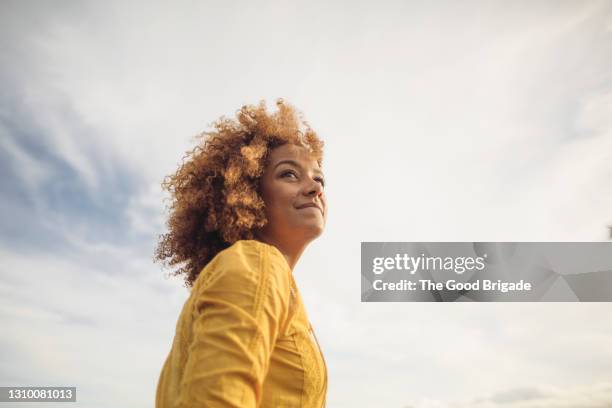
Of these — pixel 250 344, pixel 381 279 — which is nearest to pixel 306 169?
pixel 250 344

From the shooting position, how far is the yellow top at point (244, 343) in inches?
58.2

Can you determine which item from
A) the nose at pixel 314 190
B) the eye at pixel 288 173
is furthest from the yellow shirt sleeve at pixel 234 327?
the eye at pixel 288 173

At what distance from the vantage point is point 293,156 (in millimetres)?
2785

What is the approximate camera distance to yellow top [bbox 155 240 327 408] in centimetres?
148

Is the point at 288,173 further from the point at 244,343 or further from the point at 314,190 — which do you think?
the point at 244,343

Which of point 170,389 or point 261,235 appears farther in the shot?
point 261,235

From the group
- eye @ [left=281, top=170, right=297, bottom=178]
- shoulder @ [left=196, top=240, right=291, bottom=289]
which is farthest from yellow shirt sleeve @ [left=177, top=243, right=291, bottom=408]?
eye @ [left=281, top=170, right=297, bottom=178]

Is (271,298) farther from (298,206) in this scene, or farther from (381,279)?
(381,279)

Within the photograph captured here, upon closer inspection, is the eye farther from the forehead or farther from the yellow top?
the yellow top

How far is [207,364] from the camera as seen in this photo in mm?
1481

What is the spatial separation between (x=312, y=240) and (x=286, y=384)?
33.6 inches

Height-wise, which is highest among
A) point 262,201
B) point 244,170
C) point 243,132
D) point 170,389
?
point 243,132

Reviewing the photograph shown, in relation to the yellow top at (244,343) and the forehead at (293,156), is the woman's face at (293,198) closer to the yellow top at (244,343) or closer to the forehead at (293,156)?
the forehead at (293,156)

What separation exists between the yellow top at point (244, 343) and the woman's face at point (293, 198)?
0.56 metres
